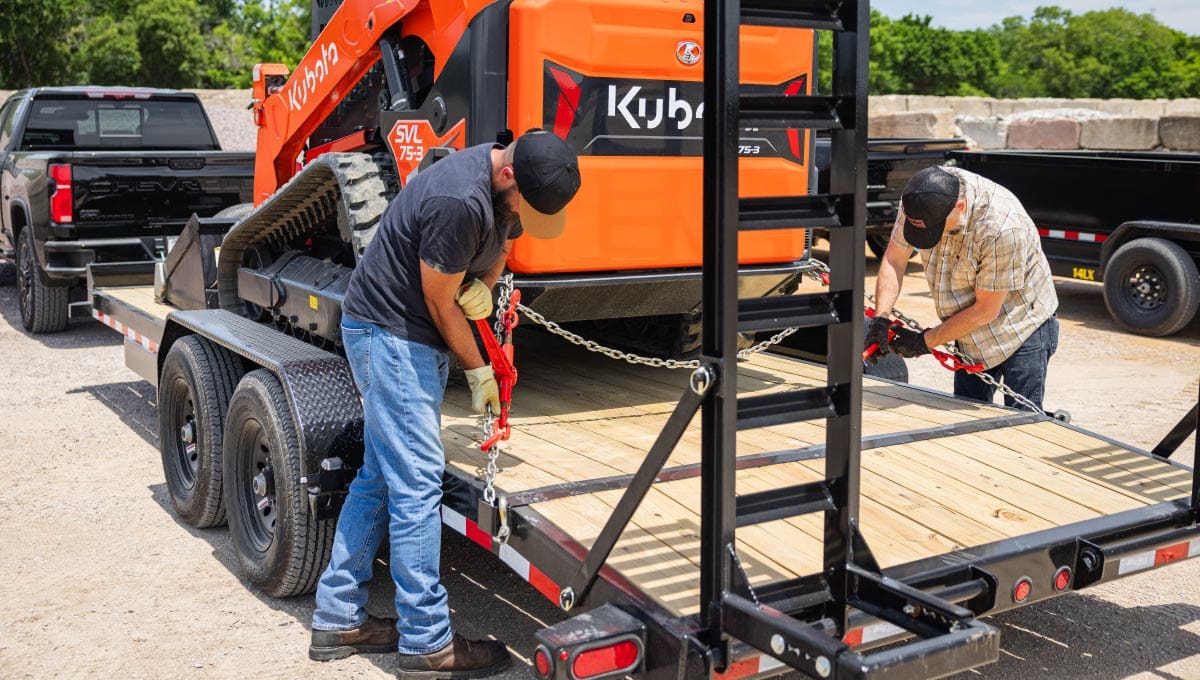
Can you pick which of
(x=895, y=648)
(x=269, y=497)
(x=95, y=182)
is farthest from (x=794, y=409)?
(x=95, y=182)

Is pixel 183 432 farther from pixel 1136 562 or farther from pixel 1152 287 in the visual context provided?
pixel 1152 287

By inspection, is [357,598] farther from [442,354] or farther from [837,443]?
[837,443]

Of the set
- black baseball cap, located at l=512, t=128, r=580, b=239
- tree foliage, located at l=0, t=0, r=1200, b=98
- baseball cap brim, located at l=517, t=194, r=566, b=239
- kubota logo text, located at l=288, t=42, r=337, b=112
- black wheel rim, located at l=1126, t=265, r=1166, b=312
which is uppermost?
tree foliage, located at l=0, t=0, r=1200, b=98

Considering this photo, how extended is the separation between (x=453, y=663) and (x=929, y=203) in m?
2.73

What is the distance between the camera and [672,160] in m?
5.20

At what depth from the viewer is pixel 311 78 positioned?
6.43 meters

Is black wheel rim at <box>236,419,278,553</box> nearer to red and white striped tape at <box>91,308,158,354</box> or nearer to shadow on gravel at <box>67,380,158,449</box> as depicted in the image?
red and white striped tape at <box>91,308,158,354</box>

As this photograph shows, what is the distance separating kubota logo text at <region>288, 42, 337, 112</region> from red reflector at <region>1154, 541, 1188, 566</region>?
172 inches

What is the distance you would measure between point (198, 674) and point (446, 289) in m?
1.72

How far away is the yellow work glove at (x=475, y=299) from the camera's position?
424cm

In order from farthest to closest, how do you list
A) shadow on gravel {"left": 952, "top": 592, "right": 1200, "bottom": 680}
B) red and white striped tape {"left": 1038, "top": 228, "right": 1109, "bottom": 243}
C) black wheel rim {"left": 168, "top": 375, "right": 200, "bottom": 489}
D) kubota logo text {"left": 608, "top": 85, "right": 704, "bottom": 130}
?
red and white striped tape {"left": 1038, "top": 228, "right": 1109, "bottom": 243}, black wheel rim {"left": 168, "top": 375, "right": 200, "bottom": 489}, kubota logo text {"left": 608, "top": 85, "right": 704, "bottom": 130}, shadow on gravel {"left": 952, "top": 592, "right": 1200, "bottom": 680}

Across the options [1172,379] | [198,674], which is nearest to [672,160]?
[198,674]

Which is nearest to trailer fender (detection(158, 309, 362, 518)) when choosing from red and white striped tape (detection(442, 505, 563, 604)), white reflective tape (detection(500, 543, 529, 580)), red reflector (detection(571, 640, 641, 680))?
red and white striped tape (detection(442, 505, 563, 604))

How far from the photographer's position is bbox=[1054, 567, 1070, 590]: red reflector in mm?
3888
